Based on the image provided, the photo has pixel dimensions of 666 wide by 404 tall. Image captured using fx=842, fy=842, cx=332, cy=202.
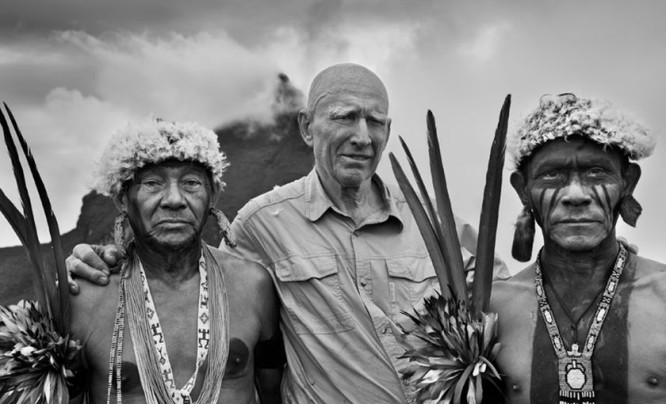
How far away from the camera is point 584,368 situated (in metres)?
3.35

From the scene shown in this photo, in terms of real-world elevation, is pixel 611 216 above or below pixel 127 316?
above

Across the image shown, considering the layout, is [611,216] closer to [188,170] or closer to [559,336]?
[559,336]

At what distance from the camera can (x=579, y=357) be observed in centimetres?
337

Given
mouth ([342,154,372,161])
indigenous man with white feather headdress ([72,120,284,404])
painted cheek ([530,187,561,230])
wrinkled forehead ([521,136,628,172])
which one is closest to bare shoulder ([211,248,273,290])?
indigenous man with white feather headdress ([72,120,284,404])

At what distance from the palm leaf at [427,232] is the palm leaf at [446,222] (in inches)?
1.2

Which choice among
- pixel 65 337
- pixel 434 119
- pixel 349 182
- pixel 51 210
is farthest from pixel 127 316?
pixel 434 119

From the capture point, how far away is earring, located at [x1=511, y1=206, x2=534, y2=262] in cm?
373

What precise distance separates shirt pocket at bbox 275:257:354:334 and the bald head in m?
0.91

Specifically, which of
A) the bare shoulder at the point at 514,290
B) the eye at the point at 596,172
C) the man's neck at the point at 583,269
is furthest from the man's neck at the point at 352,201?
the eye at the point at 596,172

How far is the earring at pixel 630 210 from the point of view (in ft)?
11.8

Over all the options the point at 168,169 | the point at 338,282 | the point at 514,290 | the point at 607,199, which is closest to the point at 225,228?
the point at 168,169

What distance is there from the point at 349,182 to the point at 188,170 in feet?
2.85

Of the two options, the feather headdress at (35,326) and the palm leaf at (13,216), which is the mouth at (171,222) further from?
the palm leaf at (13,216)

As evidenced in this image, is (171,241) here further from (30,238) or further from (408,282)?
(408,282)
